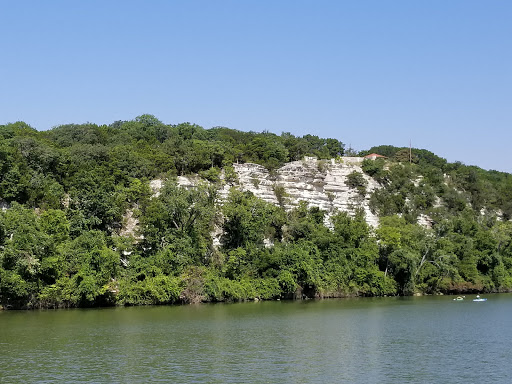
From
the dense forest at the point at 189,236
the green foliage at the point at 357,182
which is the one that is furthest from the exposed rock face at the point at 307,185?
the dense forest at the point at 189,236

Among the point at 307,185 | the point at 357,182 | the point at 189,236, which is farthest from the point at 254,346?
the point at 357,182

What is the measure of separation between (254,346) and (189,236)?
27672 mm

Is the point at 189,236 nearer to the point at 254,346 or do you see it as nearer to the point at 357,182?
the point at 254,346

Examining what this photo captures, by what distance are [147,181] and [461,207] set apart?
159ft

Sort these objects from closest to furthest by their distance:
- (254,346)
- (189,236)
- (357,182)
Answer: (254,346) < (189,236) < (357,182)

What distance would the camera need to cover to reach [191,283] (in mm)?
55938

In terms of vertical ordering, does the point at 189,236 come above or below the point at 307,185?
below

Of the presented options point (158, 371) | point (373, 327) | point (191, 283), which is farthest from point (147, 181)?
point (158, 371)

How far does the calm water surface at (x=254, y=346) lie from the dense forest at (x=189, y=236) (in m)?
4.27

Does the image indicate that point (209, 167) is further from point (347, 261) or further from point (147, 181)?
point (347, 261)

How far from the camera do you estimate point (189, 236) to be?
59.1m

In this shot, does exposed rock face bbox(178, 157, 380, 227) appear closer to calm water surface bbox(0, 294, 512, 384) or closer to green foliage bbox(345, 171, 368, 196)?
green foliage bbox(345, 171, 368, 196)

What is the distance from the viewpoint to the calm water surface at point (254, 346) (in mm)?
25656

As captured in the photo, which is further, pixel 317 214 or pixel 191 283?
pixel 317 214
